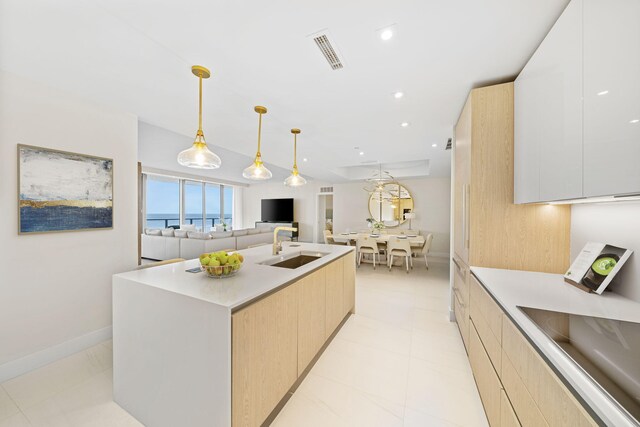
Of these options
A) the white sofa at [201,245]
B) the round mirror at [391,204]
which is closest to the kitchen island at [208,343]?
the white sofa at [201,245]

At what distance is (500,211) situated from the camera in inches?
75.6

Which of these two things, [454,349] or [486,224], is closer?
[486,224]

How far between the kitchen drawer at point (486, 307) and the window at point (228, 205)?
9.60 metres

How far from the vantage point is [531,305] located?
1.21 meters

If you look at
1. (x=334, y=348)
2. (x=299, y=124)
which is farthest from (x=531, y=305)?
(x=299, y=124)

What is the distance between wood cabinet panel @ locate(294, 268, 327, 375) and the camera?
5.86ft

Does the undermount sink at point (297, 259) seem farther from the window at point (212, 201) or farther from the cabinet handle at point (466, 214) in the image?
the window at point (212, 201)

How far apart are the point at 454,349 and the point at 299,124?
315cm

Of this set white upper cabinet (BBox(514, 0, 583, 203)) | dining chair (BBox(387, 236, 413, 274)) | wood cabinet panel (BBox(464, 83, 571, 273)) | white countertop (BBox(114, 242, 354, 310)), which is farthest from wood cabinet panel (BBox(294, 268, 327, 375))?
dining chair (BBox(387, 236, 413, 274))

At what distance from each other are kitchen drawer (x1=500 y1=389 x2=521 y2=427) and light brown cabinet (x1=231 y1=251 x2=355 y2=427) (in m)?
1.25

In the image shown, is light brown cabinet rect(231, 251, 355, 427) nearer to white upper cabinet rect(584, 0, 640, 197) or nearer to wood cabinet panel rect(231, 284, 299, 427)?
wood cabinet panel rect(231, 284, 299, 427)

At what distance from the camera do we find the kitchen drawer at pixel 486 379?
1285mm

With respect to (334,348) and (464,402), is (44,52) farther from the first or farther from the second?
(464,402)

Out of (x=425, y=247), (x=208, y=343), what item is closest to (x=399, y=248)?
(x=425, y=247)
